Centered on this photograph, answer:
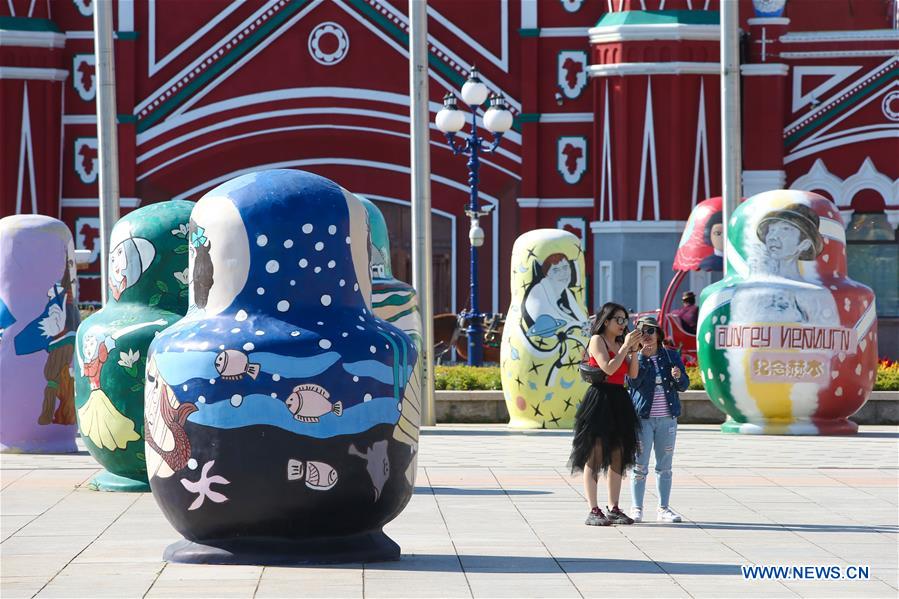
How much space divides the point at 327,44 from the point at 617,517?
77.4 ft

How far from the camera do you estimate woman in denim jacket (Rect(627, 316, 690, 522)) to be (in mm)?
11711

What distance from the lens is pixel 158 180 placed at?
3419 centimetres

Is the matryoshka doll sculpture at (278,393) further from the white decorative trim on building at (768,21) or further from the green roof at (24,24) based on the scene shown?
the white decorative trim on building at (768,21)

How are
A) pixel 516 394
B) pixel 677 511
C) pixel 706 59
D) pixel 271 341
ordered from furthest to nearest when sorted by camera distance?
pixel 706 59 < pixel 516 394 < pixel 677 511 < pixel 271 341

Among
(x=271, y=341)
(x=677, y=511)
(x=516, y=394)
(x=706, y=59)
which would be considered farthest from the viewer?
(x=706, y=59)

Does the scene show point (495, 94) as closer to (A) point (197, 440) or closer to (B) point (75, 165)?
(B) point (75, 165)

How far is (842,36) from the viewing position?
33375mm

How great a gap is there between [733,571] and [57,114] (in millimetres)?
26817

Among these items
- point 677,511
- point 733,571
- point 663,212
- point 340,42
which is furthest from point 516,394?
point 340,42

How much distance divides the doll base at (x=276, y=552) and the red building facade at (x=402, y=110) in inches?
933

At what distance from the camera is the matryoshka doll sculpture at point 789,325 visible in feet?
60.6

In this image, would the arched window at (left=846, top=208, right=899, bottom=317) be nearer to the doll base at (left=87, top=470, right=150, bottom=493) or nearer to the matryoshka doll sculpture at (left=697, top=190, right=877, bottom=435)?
the matryoshka doll sculpture at (left=697, top=190, right=877, bottom=435)

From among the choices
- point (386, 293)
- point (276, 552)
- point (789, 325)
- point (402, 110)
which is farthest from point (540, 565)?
A: point (402, 110)

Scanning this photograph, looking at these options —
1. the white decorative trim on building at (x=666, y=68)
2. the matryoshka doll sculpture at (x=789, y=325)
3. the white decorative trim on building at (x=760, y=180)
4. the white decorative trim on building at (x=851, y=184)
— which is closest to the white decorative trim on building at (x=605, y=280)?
the white decorative trim on building at (x=760, y=180)
